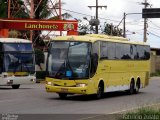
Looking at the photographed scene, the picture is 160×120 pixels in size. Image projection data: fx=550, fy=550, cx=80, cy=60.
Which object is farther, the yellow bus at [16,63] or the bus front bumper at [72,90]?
the yellow bus at [16,63]

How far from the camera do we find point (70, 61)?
943 inches

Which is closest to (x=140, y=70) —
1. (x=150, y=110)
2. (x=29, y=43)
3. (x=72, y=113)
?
(x=29, y=43)

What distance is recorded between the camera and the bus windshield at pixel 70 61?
2388cm

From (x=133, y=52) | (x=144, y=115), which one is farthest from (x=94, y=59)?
(x=144, y=115)

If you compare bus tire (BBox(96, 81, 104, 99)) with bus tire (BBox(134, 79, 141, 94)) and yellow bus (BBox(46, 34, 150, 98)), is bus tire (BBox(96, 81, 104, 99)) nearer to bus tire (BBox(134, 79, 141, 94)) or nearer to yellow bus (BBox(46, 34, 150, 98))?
yellow bus (BBox(46, 34, 150, 98))

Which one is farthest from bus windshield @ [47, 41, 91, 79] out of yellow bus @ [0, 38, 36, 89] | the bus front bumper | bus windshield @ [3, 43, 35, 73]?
bus windshield @ [3, 43, 35, 73]

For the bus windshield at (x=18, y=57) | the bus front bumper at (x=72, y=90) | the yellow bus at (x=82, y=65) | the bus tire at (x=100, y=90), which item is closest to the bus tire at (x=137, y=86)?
the yellow bus at (x=82, y=65)

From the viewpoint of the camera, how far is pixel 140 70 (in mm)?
31625

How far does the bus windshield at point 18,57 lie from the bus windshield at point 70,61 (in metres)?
9.04

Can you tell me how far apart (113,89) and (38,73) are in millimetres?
21130

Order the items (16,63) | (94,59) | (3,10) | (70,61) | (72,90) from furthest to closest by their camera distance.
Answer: (3,10), (16,63), (94,59), (70,61), (72,90)

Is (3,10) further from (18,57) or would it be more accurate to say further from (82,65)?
(82,65)

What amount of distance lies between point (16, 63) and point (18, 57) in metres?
0.42

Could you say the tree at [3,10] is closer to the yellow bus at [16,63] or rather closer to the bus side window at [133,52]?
the yellow bus at [16,63]
